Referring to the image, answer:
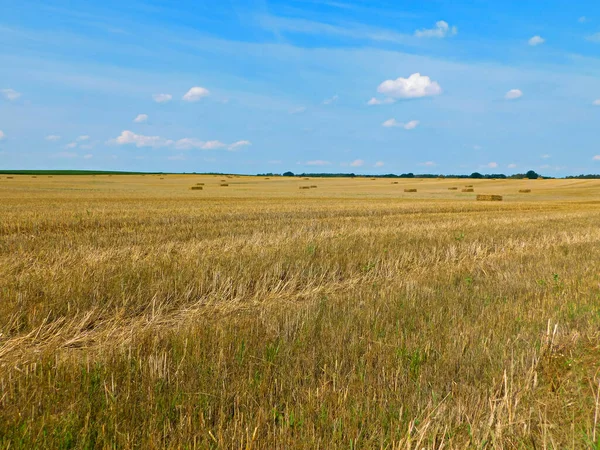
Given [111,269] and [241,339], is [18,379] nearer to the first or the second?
[241,339]

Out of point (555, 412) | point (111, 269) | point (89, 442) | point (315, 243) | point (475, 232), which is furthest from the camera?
point (475, 232)

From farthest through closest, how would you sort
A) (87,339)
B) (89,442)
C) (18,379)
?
(87,339), (18,379), (89,442)

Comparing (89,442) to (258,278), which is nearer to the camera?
(89,442)

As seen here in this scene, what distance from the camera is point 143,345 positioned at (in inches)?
168

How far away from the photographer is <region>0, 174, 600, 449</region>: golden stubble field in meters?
2.91

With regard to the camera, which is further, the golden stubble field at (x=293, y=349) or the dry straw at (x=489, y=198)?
the dry straw at (x=489, y=198)

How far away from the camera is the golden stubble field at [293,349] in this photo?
2.91 meters

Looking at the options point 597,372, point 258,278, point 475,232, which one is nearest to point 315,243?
point 258,278

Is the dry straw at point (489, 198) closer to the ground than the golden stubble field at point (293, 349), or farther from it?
farther from it

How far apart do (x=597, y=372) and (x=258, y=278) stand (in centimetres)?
485

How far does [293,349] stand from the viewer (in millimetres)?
4148

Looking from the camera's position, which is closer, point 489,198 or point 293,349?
point 293,349

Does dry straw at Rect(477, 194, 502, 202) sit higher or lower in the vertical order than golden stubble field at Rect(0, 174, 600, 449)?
higher

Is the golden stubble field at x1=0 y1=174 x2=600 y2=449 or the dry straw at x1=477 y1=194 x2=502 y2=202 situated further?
the dry straw at x1=477 y1=194 x2=502 y2=202
